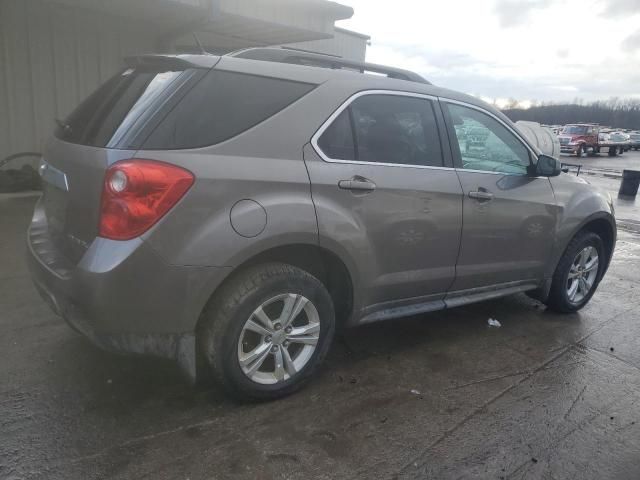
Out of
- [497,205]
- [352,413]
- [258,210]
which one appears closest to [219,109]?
[258,210]

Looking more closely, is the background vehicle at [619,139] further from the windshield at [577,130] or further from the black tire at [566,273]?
the black tire at [566,273]

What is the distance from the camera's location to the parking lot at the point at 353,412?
2441 millimetres

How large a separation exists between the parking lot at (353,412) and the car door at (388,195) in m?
0.56

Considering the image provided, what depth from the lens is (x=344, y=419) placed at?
282 cm

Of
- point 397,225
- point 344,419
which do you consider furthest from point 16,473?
point 397,225

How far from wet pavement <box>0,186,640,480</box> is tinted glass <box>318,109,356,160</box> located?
1394 mm

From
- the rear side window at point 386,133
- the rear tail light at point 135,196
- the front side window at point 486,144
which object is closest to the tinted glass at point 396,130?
the rear side window at point 386,133

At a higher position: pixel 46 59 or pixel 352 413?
pixel 46 59

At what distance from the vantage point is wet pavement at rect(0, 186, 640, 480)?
2.44 meters

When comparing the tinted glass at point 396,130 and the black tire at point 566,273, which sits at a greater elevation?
the tinted glass at point 396,130

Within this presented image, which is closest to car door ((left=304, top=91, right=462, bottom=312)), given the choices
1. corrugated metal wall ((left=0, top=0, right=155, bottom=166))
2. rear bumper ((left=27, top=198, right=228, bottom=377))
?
rear bumper ((left=27, top=198, right=228, bottom=377))

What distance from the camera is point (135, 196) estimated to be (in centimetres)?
235

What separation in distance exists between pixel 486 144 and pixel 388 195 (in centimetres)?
120

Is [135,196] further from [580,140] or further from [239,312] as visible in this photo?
[580,140]
